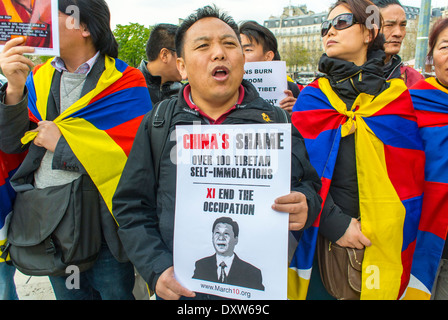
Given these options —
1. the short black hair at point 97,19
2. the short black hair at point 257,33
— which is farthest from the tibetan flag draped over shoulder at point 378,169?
the short black hair at point 257,33

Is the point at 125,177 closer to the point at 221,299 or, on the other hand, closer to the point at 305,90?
the point at 221,299

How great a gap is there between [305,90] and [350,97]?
10.5 inches

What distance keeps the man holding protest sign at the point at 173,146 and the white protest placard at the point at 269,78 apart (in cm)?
144

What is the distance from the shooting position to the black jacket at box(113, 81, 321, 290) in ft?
5.15

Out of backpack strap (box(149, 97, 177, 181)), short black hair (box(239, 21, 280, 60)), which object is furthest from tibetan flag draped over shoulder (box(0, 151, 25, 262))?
short black hair (box(239, 21, 280, 60))

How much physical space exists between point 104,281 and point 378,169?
1.78 m

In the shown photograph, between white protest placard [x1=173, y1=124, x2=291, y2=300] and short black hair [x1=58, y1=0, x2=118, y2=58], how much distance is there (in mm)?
1157

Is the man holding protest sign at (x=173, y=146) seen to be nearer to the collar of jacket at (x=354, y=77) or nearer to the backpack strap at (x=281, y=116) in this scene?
the backpack strap at (x=281, y=116)

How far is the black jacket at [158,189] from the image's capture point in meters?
1.57

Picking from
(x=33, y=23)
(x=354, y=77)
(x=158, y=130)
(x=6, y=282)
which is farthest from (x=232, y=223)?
(x=6, y=282)

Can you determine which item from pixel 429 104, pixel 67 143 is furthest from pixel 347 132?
pixel 67 143

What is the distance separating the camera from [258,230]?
1354 millimetres

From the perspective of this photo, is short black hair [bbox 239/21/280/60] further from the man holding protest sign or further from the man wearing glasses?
the man holding protest sign

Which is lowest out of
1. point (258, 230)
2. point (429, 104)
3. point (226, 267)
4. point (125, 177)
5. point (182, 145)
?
point (226, 267)
